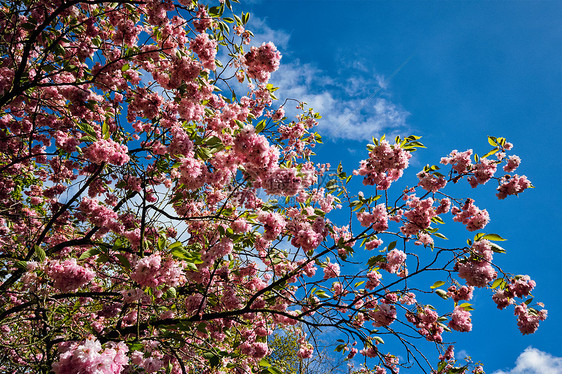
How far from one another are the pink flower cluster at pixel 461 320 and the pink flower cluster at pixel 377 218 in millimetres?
1404

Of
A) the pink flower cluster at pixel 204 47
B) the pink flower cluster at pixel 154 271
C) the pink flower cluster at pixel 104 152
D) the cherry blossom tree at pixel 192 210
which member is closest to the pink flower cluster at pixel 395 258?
the cherry blossom tree at pixel 192 210

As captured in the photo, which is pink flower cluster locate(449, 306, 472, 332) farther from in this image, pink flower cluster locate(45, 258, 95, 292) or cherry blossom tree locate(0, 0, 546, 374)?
pink flower cluster locate(45, 258, 95, 292)

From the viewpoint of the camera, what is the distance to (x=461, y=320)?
377 cm

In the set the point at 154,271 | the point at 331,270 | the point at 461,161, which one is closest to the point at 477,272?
the point at 461,161

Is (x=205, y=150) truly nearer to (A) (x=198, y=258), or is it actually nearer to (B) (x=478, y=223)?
(A) (x=198, y=258)

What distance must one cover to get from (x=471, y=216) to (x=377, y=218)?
1.30 meters

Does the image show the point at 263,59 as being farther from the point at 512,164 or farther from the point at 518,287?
the point at 518,287

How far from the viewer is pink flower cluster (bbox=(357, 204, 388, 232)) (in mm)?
3855

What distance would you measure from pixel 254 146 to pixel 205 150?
0.67 meters

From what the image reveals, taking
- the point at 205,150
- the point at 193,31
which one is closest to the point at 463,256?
the point at 205,150

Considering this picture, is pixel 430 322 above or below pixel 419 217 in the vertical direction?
below

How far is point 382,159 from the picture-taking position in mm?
3605

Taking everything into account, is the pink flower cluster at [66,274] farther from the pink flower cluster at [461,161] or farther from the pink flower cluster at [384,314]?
the pink flower cluster at [461,161]

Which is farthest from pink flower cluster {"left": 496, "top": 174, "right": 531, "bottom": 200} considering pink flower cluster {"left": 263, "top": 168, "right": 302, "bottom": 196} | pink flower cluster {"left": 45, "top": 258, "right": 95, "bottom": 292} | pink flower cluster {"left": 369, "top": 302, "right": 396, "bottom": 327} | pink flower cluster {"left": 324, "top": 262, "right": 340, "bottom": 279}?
pink flower cluster {"left": 45, "top": 258, "right": 95, "bottom": 292}
